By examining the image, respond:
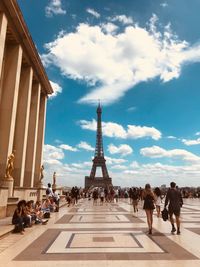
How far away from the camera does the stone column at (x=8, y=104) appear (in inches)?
914

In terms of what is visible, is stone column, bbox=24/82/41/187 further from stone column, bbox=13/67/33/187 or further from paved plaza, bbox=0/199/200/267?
paved plaza, bbox=0/199/200/267

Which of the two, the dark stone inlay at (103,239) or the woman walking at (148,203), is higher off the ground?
the woman walking at (148,203)

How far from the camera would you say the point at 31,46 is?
28297 mm

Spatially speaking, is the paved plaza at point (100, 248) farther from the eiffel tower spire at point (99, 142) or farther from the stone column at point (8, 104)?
the eiffel tower spire at point (99, 142)

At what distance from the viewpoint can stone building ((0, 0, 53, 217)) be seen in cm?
2163

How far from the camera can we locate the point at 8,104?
935 inches

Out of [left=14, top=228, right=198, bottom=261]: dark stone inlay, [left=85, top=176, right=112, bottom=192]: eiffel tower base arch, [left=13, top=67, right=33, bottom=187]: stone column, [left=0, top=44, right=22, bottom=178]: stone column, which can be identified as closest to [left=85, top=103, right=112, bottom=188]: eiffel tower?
[left=85, top=176, right=112, bottom=192]: eiffel tower base arch

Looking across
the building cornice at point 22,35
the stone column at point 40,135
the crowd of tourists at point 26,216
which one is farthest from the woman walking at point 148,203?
the stone column at point 40,135

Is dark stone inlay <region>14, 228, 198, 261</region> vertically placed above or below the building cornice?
below

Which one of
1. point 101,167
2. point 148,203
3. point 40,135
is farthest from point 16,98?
point 101,167

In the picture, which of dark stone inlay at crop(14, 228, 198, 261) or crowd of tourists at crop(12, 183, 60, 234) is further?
crowd of tourists at crop(12, 183, 60, 234)

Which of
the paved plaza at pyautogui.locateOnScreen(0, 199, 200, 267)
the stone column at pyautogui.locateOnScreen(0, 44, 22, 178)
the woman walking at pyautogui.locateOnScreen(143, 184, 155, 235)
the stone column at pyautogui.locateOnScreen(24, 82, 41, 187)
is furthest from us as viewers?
the stone column at pyautogui.locateOnScreen(24, 82, 41, 187)

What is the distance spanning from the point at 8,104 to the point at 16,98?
3.70ft

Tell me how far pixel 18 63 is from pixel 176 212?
19637 mm
